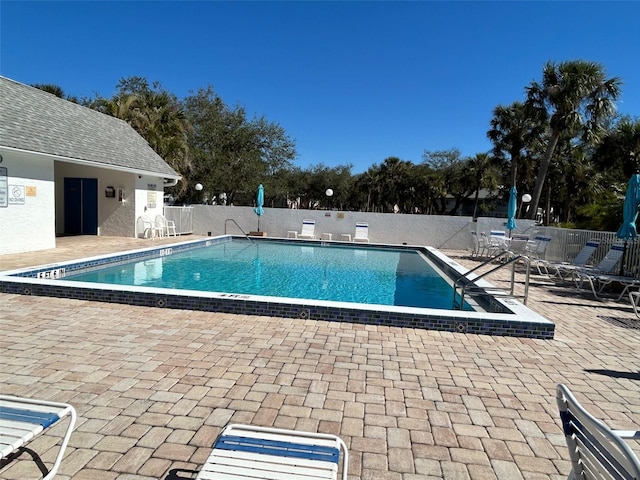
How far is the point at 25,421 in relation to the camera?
2043 mm

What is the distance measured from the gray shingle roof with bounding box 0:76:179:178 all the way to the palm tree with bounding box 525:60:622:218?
19365 mm

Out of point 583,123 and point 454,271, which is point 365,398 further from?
point 583,123

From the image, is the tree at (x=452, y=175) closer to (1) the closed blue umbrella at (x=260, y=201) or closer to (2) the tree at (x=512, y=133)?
(2) the tree at (x=512, y=133)

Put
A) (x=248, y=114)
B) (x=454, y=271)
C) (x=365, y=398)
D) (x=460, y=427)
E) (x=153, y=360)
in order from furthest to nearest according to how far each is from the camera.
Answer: (x=248, y=114), (x=454, y=271), (x=153, y=360), (x=365, y=398), (x=460, y=427)

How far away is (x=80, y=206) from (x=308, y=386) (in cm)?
1614

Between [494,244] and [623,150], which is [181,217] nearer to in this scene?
[494,244]

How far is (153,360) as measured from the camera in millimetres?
4012

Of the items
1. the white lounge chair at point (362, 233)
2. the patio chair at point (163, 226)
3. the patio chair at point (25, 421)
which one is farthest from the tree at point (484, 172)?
the patio chair at point (25, 421)

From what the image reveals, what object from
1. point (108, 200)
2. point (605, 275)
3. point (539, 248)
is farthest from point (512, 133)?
point (108, 200)

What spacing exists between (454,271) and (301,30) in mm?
12981

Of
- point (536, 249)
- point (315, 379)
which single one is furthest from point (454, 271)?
point (315, 379)

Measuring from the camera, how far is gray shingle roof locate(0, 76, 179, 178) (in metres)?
11.1

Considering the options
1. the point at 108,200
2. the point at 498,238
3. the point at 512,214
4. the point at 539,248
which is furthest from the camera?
the point at 108,200

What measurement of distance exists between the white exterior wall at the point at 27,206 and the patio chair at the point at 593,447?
12447 millimetres
